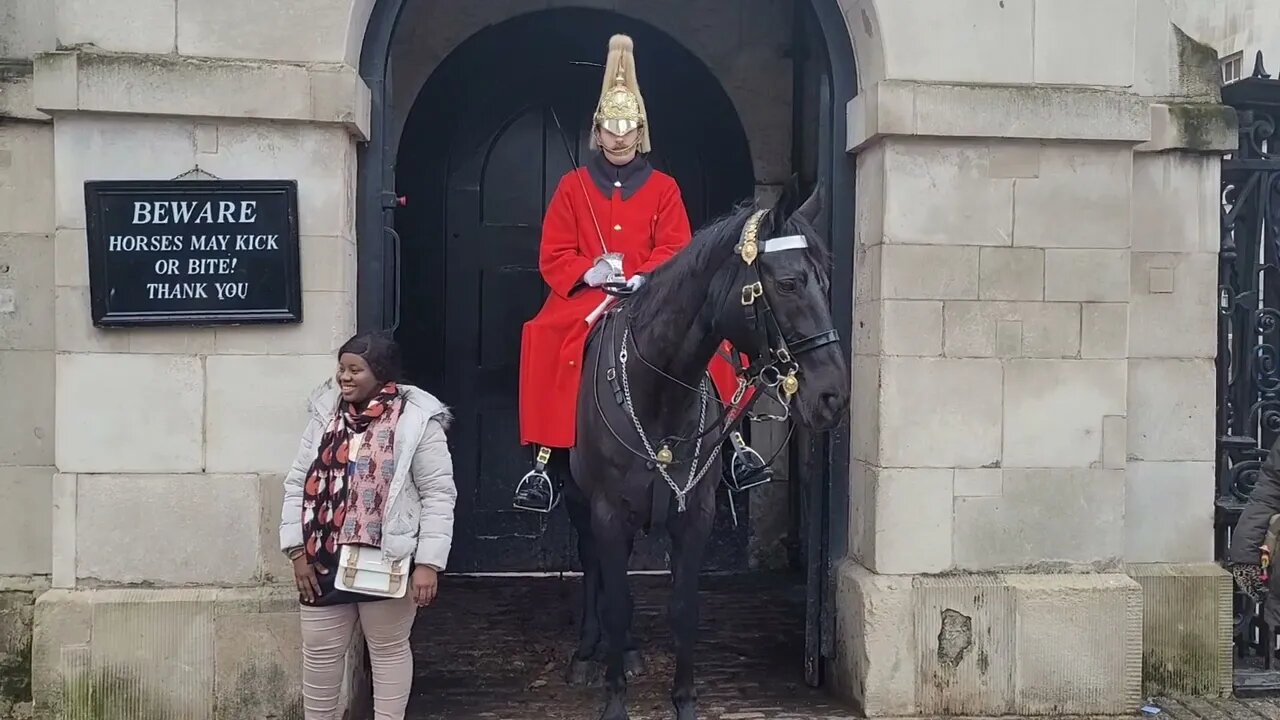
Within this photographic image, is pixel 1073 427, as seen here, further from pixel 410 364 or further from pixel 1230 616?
pixel 410 364

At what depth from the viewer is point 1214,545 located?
5.17 metres

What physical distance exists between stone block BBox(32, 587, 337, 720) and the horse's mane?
190 centimetres

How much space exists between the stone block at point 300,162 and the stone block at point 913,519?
2550 millimetres

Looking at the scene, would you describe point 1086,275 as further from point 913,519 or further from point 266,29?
point 266,29

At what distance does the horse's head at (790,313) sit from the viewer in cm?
341

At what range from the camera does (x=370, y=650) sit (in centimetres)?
360

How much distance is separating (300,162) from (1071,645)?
3838 mm

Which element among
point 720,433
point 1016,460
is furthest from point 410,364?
point 1016,460

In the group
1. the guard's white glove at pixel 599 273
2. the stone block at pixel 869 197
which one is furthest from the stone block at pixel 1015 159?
the guard's white glove at pixel 599 273

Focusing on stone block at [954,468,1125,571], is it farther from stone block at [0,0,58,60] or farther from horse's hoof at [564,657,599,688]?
stone block at [0,0,58,60]

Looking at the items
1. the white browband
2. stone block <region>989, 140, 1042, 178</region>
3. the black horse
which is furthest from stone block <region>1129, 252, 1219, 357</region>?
the white browband

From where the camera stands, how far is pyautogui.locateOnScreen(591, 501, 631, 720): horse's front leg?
164 inches

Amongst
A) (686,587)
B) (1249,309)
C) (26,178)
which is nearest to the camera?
(686,587)

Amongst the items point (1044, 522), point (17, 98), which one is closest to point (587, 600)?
point (1044, 522)
